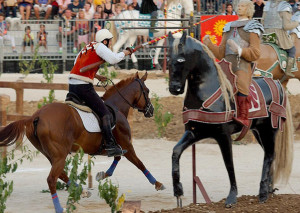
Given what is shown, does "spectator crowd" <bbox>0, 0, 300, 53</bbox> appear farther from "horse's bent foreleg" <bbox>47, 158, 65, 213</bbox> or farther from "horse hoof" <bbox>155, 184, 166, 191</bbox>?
"horse's bent foreleg" <bbox>47, 158, 65, 213</bbox>

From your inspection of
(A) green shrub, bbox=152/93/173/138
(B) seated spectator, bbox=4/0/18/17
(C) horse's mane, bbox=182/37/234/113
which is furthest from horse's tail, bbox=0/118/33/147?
(B) seated spectator, bbox=4/0/18/17

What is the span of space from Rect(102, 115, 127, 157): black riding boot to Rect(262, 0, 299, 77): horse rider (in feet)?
18.4

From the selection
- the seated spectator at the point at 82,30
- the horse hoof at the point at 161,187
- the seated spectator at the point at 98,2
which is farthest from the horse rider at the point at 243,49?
the seated spectator at the point at 98,2

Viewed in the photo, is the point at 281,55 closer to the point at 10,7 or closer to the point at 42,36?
the point at 42,36

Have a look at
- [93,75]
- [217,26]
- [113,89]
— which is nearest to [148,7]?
[217,26]

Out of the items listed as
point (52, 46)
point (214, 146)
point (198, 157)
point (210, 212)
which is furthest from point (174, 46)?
point (52, 46)

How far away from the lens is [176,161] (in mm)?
9688

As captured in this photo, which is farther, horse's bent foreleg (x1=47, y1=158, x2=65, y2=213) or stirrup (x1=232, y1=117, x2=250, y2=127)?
horse's bent foreleg (x1=47, y1=158, x2=65, y2=213)

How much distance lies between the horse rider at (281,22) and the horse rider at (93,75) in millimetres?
5536

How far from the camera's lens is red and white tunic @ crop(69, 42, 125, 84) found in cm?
1027

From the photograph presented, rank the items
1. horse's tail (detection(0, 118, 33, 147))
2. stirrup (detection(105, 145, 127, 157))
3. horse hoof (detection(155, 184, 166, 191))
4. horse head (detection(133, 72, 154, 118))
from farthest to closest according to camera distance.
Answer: horse head (detection(133, 72, 154, 118))
horse hoof (detection(155, 184, 166, 191))
stirrup (detection(105, 145, 127, 157))
horse's tail (detection(0, 118, 33, 147))

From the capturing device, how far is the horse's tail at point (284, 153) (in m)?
10.5

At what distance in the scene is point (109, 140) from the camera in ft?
34.9

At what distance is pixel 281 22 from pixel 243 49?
19.1ft
